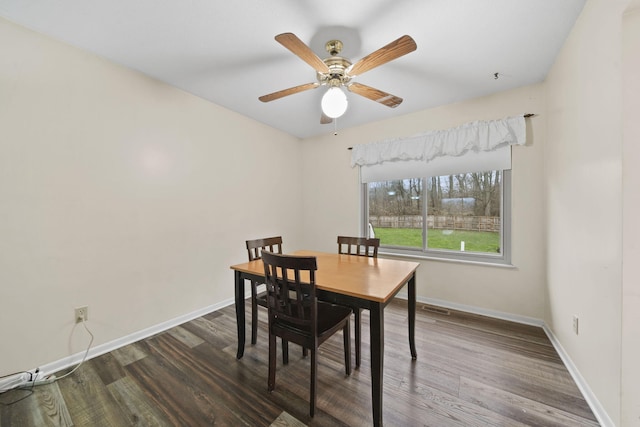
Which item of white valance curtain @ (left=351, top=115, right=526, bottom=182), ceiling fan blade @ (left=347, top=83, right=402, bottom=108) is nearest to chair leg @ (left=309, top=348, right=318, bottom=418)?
ceiling fan blade @ (left=347, top=83, right=402, bottom=108)

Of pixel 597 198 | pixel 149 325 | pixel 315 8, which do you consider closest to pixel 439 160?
pixel 597 198

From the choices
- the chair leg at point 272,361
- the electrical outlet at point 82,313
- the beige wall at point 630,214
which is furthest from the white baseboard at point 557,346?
the electrical outlet at point 82,313

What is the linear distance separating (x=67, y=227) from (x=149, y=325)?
109cm

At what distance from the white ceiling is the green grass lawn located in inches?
62.2

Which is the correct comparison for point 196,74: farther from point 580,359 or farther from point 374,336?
point 580,359

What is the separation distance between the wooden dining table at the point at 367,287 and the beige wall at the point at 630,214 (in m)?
0.98

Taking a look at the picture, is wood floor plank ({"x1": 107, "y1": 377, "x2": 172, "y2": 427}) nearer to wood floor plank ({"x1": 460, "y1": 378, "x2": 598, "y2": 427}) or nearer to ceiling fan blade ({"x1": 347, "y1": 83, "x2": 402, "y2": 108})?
wood floor plank ({"x1": 460, "y1": 378, "x2": 598, "y2": 427})

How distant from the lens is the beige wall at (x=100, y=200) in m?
1.58

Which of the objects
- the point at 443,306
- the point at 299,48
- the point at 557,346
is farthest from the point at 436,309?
the point at 299,48

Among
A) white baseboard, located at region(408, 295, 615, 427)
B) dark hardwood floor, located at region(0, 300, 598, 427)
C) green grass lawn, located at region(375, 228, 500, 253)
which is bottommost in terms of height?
dark hardwood floor, located at region(0, 300, 598, 427)

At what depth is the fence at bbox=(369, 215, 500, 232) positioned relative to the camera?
265 centimetres

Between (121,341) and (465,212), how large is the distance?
146 inches

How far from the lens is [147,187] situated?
→ 87.0 inches

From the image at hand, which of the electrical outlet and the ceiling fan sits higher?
the ceiling fan
